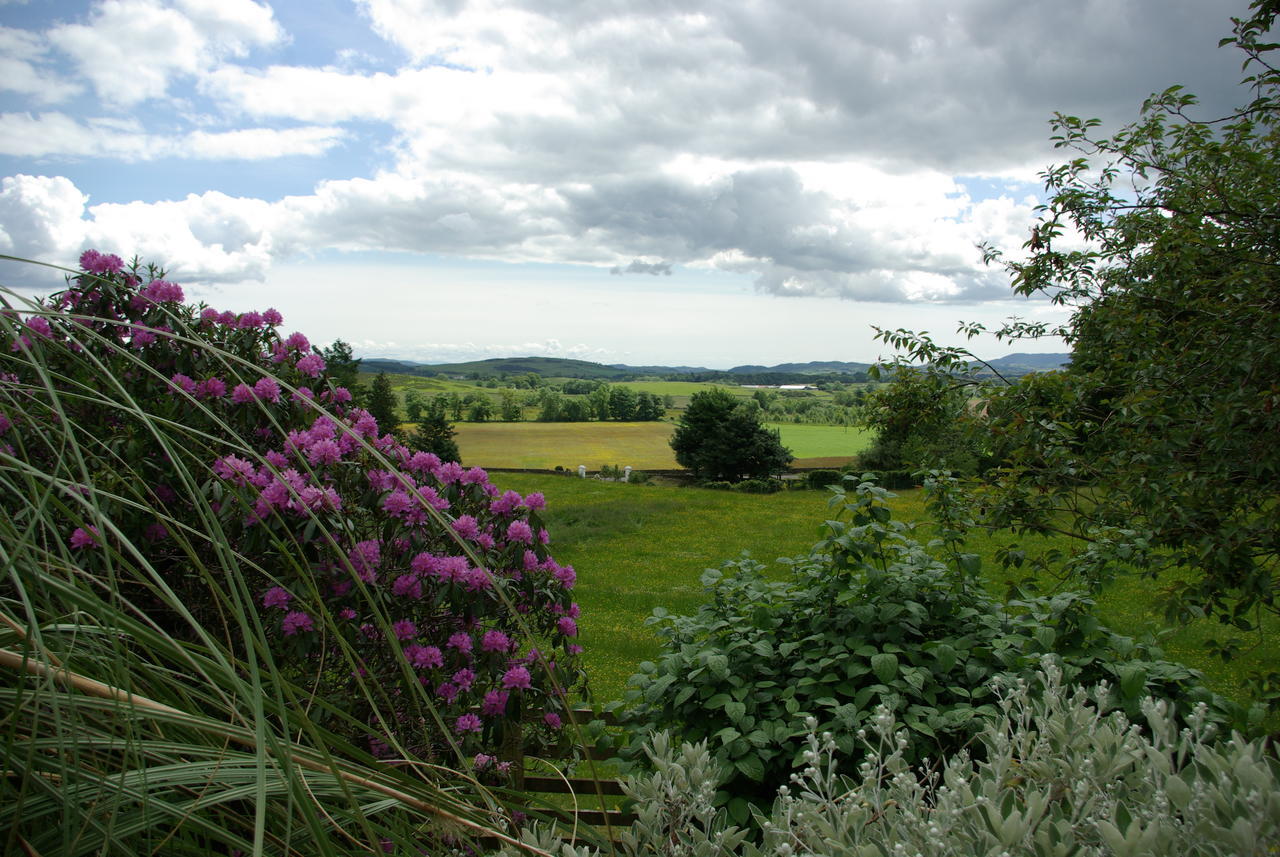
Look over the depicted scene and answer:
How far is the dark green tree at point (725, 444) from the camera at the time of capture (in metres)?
31.2

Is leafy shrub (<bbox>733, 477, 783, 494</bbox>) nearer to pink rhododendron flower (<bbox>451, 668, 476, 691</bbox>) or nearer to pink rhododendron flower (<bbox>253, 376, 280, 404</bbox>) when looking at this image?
pink rhododendron flower (<bbox>451, 668, 476, 691</bbox>)

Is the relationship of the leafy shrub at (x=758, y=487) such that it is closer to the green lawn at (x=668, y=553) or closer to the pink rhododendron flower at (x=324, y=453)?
the green lawn at (x=668, y=553)

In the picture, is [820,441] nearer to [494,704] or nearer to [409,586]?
[494,704]

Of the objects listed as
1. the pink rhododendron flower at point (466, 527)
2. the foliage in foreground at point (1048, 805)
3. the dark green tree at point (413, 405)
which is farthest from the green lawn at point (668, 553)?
the dark green tree at point (413, 405)

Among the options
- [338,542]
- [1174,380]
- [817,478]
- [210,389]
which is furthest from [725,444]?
[338,542]

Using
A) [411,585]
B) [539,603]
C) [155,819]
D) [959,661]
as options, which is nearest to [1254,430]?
[959,661]

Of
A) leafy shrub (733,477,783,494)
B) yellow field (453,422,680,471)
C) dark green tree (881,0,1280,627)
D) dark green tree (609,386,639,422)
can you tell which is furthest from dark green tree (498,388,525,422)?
dark green tree (881,0,1280,627)

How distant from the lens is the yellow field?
32344mm

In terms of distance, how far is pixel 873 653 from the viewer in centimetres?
263

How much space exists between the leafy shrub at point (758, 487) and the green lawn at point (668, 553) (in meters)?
0.83

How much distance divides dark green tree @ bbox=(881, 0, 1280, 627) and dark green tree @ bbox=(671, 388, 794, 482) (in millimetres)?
26866

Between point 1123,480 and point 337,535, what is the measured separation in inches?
128

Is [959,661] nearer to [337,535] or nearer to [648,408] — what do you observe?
[337,535]

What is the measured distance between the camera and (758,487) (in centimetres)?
2873
